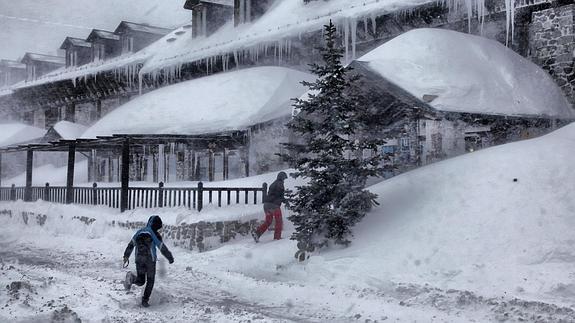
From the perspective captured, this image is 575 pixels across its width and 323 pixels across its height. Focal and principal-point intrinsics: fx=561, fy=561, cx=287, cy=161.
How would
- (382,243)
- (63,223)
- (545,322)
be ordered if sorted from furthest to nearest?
(63,223) < (382,243) < (545,322)

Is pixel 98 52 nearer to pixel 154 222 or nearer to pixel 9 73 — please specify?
pixel 9 73

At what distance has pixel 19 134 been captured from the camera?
102 feet

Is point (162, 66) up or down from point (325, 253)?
up

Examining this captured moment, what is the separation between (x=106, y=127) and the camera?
2242cm

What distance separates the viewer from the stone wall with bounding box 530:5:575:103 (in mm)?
13992

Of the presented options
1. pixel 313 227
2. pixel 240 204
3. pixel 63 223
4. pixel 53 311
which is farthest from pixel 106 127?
pixel 53 311

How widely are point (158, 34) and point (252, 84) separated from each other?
36.0 ft

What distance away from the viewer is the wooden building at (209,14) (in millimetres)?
23703

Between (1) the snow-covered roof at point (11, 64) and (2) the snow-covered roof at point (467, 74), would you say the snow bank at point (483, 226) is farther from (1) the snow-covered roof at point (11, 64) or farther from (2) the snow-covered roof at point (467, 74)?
(1) the snow-covered roof at point (11, 64)

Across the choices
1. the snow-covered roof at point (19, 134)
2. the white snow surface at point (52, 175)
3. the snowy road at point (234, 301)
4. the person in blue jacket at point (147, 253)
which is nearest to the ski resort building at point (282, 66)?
the snow-covered roof at point (19, 134)

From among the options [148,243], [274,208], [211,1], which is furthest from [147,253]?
[211,1]

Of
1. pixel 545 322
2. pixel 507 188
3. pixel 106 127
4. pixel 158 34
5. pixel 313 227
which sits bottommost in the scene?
pixel 545 322

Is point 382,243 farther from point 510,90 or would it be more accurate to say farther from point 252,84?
point 252,84

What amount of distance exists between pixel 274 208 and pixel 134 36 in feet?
63.0
